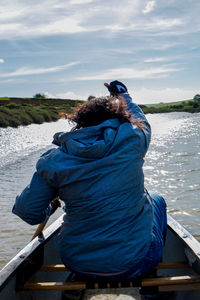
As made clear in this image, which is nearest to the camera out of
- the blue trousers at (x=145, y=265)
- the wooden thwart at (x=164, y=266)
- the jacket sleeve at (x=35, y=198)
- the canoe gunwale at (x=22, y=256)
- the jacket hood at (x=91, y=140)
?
the jacket hood at (x=91, y=140)

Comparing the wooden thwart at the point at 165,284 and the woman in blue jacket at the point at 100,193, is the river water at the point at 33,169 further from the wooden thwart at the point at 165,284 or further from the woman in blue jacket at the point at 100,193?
the woman in blue jacket at the point at 100,193

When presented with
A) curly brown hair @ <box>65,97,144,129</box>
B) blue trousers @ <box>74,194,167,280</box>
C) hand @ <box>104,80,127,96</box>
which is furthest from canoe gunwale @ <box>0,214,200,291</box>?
hand @ <box>104,80,127,96</box>

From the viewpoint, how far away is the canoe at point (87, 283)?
2.49 meters

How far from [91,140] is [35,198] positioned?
496mm

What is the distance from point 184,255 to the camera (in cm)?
334

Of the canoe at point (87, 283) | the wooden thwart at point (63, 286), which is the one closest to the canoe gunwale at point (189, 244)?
the canoe at point (87, 283)

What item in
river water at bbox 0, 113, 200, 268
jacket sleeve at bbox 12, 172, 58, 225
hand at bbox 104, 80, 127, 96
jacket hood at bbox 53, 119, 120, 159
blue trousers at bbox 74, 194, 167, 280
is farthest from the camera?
river water at bbox 0, 113, 200, 268

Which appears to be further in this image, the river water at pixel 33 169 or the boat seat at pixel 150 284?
the river water at pixel 33 169

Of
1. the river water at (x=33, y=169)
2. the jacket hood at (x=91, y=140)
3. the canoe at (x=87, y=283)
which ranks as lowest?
the river water at (x=33, y=169)

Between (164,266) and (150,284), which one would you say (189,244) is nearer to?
(164,266)

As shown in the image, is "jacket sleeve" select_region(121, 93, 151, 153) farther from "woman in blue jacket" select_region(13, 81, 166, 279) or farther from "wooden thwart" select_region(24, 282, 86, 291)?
"wooden thwart" select_region(24, 282, 86, 291)

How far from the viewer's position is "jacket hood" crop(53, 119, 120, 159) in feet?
7.20

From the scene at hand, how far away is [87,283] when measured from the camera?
2.49 m

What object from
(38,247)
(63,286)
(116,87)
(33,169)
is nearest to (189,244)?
(63,286)
